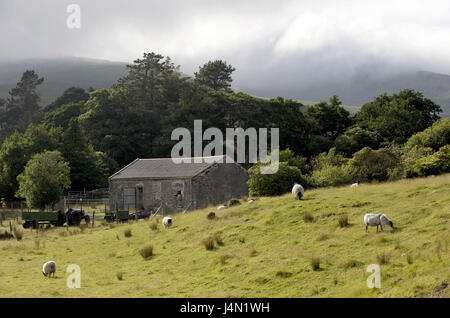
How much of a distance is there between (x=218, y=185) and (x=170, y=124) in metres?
32.0

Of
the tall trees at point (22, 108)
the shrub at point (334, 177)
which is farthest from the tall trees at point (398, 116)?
the tall trees at point (22, 108)

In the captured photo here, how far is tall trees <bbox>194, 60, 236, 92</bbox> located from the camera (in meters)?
97.0

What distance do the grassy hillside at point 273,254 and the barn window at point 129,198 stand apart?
17464mm

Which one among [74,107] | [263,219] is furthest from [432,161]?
[74,107]

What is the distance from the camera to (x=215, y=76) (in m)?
97.2

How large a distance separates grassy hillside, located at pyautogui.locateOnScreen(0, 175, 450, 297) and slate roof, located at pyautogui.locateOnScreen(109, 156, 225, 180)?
1621 centimetres

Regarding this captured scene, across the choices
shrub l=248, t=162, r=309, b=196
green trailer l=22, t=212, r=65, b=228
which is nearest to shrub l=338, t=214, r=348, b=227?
shrub l=248, t=162, r=309, b=196

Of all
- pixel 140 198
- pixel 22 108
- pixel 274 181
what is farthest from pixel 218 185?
pixel 22 108

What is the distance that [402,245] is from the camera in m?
15.6

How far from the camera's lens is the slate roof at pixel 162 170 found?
4491cm

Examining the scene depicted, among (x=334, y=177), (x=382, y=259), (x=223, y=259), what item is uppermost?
(x=334, y=177)

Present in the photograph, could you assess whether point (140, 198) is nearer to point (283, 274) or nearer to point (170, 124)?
point (170, 124)
